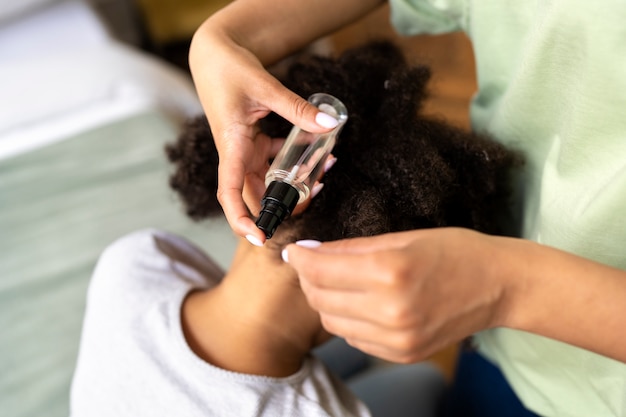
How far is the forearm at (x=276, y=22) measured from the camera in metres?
0.69

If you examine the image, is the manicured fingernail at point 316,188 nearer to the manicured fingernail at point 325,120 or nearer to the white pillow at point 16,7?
the manicured fingernail at point 325,120

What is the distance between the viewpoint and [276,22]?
711mm

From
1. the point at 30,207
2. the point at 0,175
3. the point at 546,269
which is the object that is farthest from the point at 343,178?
the point at 0,175

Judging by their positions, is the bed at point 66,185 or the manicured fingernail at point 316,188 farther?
the bed at point 66,185

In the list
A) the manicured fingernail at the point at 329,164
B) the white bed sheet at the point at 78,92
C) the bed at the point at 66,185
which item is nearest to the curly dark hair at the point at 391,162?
the manicured fingernail at the point at 329,164

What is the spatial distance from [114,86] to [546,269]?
1335 millimetres

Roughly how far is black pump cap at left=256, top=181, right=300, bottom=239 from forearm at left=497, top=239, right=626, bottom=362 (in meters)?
0.20

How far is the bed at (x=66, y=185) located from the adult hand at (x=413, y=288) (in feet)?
2.15

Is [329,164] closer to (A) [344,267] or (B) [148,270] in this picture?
(A) [344,267]

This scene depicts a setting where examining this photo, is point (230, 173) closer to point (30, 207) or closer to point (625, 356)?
point (625, 356)

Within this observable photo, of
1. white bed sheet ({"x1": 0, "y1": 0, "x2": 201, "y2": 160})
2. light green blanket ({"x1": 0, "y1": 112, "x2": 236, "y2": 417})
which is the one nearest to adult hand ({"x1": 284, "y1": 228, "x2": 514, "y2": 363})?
light green blanket ({"x1": 0, "y1": 112, "x2": 236, "y2": 417})

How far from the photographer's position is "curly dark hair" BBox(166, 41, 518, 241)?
0.59 meters

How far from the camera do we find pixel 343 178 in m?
0.63

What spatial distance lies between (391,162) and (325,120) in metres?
0.09
